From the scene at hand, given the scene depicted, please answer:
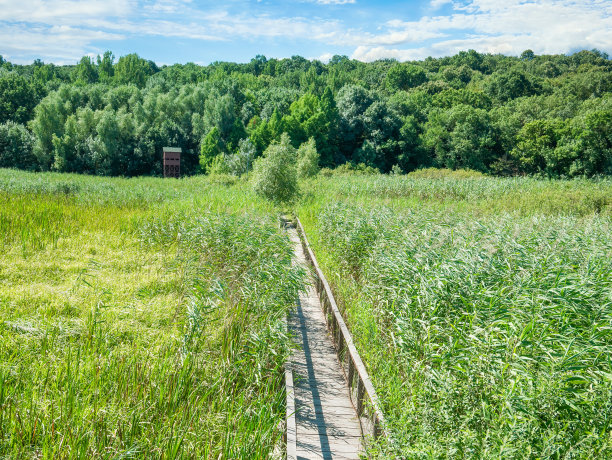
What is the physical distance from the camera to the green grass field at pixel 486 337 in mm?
2611

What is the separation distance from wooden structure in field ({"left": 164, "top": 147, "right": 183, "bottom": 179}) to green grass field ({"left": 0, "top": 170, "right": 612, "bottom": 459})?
28546 millimetres

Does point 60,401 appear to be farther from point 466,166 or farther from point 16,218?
point 466,166

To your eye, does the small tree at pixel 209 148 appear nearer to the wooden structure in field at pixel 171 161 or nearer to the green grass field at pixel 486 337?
the wooden structure in field at pixel 171 161

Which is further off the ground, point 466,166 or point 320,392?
point 466,166

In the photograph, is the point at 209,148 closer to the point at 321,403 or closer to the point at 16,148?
the point at 16,148

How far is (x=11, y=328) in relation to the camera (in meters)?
4.65

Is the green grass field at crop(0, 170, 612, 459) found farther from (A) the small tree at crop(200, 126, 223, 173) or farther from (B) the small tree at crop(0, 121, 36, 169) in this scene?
(B) the small tree at crop(0, 121, 36, 169)

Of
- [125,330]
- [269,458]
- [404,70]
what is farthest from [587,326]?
[404,70]

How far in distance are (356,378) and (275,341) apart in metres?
1.00

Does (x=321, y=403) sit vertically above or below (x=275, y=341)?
below

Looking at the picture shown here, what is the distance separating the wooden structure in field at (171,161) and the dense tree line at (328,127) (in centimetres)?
385

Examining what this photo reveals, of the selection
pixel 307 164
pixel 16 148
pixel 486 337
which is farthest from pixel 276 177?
pixel 16 148

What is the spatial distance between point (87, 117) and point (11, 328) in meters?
41.0

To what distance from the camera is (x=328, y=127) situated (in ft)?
144
